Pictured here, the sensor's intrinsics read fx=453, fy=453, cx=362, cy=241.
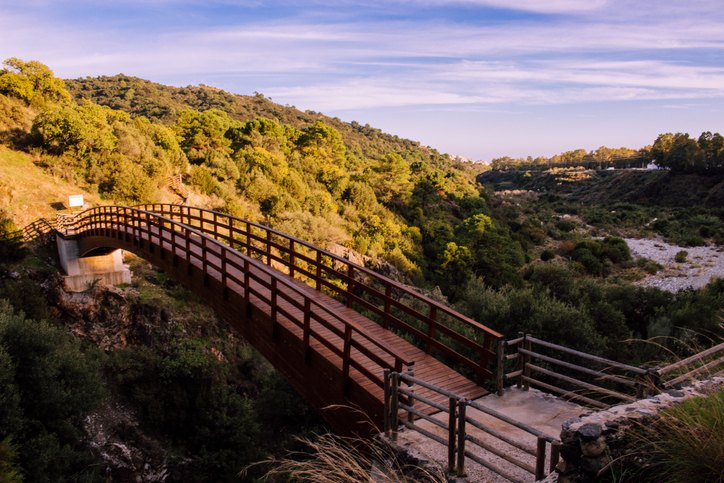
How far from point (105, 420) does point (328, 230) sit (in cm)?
1642

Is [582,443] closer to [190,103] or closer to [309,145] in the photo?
[309,145]

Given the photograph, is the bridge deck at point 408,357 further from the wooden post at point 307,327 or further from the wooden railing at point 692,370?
the wooden railing at point 692,370

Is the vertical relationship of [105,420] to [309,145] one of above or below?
below

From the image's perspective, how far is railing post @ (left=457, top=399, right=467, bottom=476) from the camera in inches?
176

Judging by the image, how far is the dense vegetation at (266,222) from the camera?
1313cm

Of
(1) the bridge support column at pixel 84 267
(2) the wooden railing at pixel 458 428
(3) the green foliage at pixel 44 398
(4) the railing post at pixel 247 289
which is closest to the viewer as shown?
(2) the wooden railing at pixel 458 428

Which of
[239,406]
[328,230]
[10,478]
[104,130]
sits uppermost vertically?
[104,130]

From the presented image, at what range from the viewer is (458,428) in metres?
4.60

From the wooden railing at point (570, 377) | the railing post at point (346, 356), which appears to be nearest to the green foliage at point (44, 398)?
the railing post at point (346, 356)

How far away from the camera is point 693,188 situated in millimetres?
68312

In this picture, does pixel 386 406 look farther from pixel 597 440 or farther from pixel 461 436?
pixel 597 440

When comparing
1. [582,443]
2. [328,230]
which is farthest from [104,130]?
[582,443]

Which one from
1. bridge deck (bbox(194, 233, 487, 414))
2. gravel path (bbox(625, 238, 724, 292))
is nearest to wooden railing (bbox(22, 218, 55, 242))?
bridge deck (bbox(194, 233, 487, 414))

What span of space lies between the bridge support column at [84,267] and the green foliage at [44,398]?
520cm
